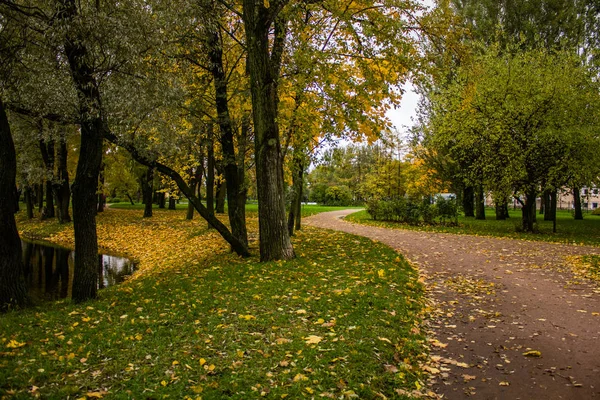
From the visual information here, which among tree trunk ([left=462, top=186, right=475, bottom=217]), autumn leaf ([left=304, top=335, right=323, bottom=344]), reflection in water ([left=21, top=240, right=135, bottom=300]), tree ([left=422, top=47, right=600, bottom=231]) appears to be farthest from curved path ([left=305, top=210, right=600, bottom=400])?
tree trunk ([left=462, top=186, right=475, bottom=217])

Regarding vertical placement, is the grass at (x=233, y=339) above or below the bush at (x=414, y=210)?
below

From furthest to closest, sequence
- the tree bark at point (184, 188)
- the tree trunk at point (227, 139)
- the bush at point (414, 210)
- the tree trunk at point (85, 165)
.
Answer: the bush at point (414, 210) → the tree trunk at point (227, 139) → the tree bark at point (184, 188) → the tree trunk at point (85, 165)

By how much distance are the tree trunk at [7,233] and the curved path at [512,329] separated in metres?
7.41

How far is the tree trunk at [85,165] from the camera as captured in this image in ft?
23.7

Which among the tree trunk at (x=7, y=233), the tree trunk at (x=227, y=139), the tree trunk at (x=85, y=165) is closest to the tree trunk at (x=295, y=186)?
the tree trunk at (x=227, y=139)

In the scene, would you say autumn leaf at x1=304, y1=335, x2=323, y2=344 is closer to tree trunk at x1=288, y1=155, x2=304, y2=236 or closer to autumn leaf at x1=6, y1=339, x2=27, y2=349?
autumn leaf at x1=6, y1=339, x2=27, y2=349

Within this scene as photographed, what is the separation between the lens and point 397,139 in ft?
100

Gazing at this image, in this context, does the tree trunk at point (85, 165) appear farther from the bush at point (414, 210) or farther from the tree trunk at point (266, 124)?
the bush at point (414, 210)

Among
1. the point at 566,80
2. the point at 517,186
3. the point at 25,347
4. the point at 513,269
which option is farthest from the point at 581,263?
the point at 25,347

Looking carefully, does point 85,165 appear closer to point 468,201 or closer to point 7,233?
point 7,233

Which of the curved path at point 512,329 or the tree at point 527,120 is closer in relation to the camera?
the curved path at point 512,329

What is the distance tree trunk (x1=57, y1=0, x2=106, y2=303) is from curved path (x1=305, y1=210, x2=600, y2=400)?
6608 millimetres

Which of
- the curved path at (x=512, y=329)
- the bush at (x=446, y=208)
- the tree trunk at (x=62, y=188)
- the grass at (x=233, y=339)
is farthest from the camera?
the tree trunk at (x=62, y=188)

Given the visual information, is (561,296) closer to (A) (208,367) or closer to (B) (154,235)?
(A) (208,367)
